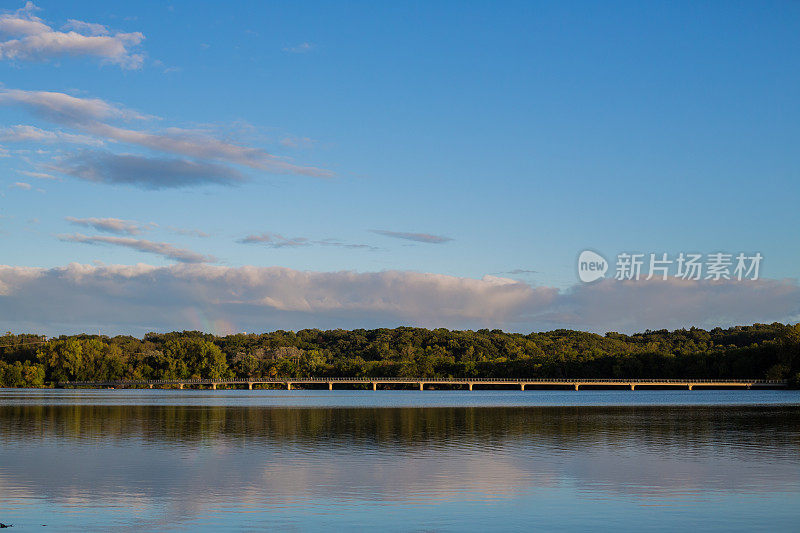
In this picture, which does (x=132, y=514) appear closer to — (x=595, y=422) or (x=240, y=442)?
(x=240, y=442)

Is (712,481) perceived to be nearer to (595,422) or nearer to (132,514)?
(132,514)

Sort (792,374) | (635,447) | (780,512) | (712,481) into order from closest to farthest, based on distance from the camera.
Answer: (780,512) < (712,481) < (635,447) < (792,374)

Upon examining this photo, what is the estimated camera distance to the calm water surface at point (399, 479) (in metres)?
24.1

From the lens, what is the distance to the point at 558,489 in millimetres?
29750

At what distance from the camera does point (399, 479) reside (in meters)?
32.3

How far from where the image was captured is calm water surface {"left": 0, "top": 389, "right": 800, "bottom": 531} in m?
24.1

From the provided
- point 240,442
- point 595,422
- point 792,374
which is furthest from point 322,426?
point 792,374

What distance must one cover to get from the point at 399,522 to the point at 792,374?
7020 inches

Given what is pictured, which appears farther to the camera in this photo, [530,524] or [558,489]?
[558,489]

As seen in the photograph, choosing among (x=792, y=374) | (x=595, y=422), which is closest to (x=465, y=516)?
(x=595, y=422)

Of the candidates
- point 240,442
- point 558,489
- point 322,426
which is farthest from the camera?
point 322,426

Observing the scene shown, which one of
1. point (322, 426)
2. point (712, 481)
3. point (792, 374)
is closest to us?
point (712, 481)

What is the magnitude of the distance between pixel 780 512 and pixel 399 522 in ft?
36.4

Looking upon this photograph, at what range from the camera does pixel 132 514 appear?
2481 cm
